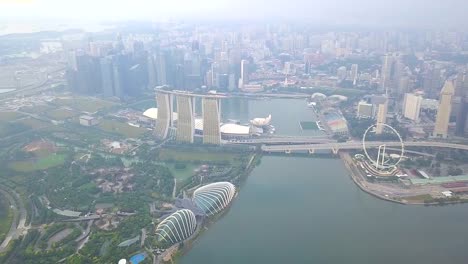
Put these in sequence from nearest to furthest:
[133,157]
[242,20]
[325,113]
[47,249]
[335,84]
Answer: [47,249]
[133,157]
[325,113]
[335,84]
[242,20]

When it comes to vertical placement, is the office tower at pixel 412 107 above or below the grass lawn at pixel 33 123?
above

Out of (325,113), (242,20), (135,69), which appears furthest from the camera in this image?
(242,20)

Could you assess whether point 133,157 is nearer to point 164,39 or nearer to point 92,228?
point 92,228

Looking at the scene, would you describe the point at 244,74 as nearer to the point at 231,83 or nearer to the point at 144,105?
the point at 231,83

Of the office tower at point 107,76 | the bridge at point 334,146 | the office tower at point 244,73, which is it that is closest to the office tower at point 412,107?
the bridge at point 334,146

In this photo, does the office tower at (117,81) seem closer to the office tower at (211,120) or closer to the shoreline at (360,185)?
the office tower at (211,120)

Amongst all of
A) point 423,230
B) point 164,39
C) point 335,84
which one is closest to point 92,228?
point 423,230

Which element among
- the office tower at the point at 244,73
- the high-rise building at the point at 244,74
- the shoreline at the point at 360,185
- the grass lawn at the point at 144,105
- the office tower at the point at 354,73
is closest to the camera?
the shoreline at the point at 360,185
